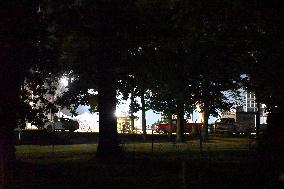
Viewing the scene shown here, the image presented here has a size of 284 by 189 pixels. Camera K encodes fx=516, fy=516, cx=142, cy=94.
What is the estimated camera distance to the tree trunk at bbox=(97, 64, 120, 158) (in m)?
24.4

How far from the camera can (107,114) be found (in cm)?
2464

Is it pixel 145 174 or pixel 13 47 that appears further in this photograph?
pixel 145 174

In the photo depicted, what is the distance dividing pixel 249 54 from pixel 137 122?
165ft

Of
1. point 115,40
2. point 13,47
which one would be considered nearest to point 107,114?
point 115,40

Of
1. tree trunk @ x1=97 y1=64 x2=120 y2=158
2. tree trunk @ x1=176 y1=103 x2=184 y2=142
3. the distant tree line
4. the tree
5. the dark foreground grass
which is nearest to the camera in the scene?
the dark foreground grass

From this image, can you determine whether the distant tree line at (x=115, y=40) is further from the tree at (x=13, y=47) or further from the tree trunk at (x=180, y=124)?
the tree trunk at (x=180, y=124)

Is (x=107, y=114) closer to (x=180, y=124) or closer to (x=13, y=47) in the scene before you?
(x=13, y=47)

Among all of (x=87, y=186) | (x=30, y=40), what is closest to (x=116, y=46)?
(x=30, y=40)

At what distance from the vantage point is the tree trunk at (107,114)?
24.4 metres

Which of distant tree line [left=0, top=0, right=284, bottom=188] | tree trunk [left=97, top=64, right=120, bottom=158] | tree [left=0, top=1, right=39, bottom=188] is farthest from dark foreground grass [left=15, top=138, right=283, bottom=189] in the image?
tree [left=0, top=1, right=39, bottom=188]

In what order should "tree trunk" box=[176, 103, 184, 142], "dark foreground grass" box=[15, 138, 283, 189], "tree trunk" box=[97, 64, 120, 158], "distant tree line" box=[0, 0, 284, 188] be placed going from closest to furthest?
1. "dark foreground grass" box=[15, 138, 283, 189]
2. "distant tree line" box=[0, 0, 284, 188]
3. "tree trunk" box=[97, 64, 120, 158]
4. "tree trunk" box=[176, 103, 184, 142]

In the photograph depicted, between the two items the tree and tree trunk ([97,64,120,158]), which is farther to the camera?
tree trunk ([97,64,120,158])

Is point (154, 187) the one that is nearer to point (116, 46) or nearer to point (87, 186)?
point (87, 186)

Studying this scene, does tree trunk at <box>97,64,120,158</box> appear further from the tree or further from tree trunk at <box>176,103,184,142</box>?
tree trunk at <box>176,103,184,142</box>
